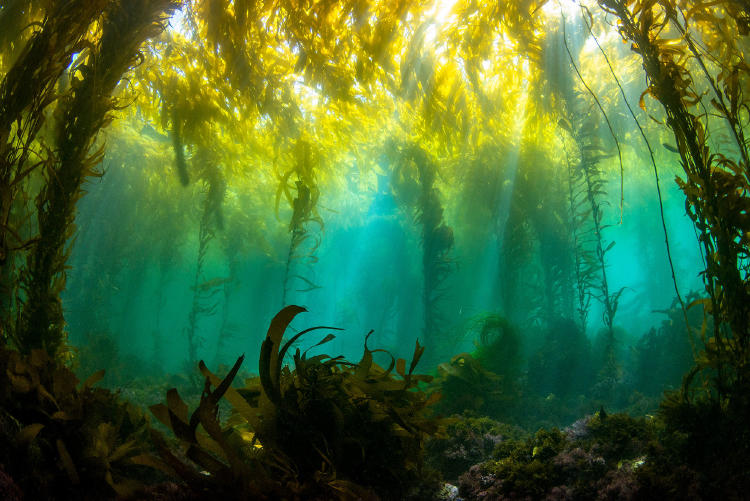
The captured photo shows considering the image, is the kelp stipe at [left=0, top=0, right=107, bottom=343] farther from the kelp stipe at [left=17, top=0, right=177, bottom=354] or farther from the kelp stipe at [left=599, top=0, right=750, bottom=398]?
the kelp stipe at [left=599, top=0, right=750, bottom=398]

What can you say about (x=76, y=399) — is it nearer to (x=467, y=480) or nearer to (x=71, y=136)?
(x=71, y=136)

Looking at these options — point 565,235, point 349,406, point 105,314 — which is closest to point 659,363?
point 565,235

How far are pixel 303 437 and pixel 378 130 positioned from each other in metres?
7.84

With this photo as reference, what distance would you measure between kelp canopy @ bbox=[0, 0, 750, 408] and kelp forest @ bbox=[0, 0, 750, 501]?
0.11 feet

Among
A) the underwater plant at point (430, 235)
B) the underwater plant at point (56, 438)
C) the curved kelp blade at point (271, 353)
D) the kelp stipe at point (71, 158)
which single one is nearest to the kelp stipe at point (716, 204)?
the curved kelp blade at point (271, 353)

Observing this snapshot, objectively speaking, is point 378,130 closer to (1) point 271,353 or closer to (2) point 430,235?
(2) point 430,235

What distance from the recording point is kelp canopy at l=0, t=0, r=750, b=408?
215cm

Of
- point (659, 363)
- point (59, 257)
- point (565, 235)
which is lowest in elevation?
point (59, 257)

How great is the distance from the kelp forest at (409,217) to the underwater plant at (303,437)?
0.04 ft

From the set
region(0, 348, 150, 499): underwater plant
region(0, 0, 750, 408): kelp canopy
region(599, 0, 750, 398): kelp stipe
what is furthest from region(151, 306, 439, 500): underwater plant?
region(599, 0, 750, 398): kelp stipe

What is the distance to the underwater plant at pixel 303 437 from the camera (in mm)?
1335

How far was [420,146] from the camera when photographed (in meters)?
8.98

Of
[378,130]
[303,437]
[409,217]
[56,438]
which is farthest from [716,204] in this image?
[409,217]

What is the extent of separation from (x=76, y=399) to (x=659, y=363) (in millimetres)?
8932
